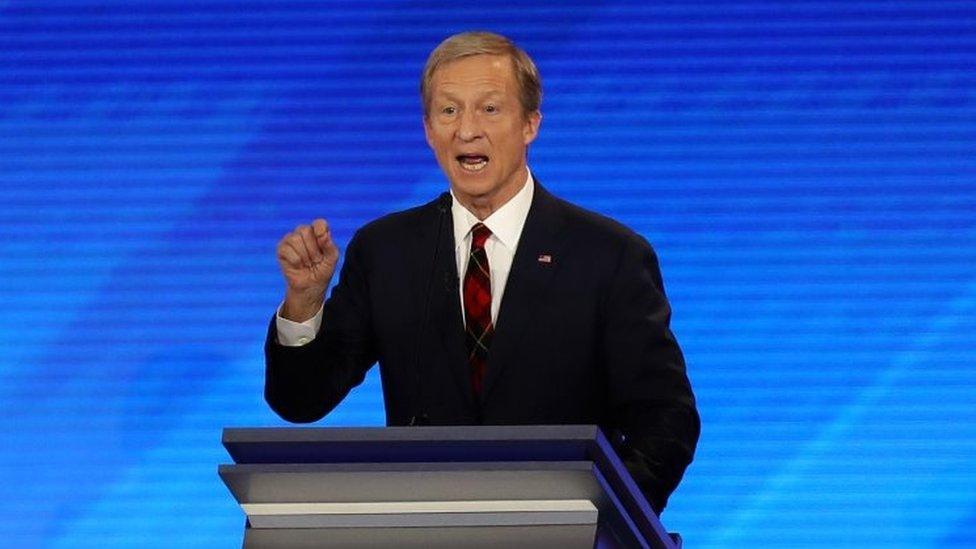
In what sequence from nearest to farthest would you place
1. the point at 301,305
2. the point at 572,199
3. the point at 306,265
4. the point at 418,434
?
the point at 418,434 → the point at 306,265 → the point at 301,305 → the point at 572,199

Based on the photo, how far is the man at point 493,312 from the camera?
283 centimetres

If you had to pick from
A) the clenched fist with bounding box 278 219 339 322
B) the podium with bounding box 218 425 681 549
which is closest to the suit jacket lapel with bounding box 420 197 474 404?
the clenched fist with bounding box 278 219 339 322

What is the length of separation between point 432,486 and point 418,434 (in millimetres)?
75

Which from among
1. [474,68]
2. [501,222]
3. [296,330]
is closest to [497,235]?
[501,222]

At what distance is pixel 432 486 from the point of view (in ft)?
7.20

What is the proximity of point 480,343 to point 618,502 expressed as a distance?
699mm

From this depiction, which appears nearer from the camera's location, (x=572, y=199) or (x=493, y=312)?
(x=493, y=312)

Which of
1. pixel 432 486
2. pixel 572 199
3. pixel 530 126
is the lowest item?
pixel 432 486

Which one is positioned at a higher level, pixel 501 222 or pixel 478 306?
pixel 501 222

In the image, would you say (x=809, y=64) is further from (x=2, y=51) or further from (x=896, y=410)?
(x=2, y=51)

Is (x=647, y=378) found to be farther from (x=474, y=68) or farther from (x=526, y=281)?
(x=474, y=68)

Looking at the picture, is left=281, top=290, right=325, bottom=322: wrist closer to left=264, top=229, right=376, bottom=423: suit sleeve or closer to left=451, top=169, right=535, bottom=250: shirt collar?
left=264, top=229, right=376, bottom=423: suit sleeve

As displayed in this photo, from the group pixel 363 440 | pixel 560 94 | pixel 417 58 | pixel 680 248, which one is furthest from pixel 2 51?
pixel 363 440

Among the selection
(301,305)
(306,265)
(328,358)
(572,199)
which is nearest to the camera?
(306,265)
